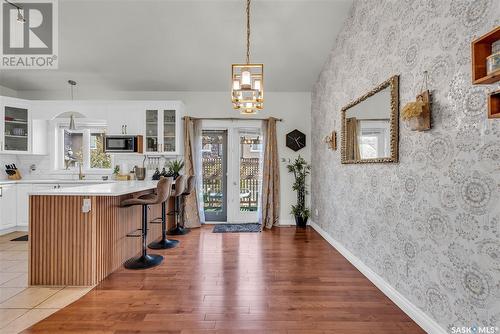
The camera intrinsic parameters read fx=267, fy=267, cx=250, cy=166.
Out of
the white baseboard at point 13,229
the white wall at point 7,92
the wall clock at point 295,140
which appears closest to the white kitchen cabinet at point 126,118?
the white wall at point 7,92

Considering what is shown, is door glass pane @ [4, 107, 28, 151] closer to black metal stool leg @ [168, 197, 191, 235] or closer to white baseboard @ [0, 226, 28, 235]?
white baseboard @ [0, 226, 28, 235]

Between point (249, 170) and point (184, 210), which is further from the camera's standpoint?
point (249, 170)

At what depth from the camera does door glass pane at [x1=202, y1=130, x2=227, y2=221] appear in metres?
5.64

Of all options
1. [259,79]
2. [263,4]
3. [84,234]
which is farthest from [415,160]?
[84,234]

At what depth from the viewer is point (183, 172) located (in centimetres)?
537

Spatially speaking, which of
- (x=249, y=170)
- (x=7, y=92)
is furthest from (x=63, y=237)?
(x=7, y=92)

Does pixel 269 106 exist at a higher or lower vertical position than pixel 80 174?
higher

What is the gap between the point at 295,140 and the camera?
549 centimetres

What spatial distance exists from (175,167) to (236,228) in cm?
167

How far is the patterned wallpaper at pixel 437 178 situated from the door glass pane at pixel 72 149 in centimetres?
537

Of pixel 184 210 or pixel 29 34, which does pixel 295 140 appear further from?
pixel 29 34

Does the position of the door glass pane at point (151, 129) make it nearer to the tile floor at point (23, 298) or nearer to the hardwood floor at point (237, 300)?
the hardwood floor at point (237, 300)

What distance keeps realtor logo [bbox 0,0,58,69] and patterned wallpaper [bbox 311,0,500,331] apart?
14.0ft

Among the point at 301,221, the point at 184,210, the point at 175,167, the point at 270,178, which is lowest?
the point at 301,221
